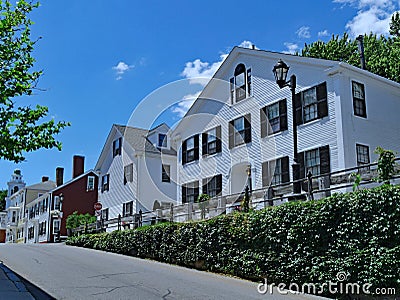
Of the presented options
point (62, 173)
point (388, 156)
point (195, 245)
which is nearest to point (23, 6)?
point (195, 245)

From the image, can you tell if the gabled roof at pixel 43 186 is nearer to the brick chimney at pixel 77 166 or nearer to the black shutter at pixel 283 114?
the brick chimney at pixel 77 166

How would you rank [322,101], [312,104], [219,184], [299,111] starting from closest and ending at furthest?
[322,101] → [312,104] → [299,111] → [219,184]

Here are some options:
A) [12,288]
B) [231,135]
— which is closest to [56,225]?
[231,135]

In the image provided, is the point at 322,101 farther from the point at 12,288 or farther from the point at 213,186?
the point at 12,288

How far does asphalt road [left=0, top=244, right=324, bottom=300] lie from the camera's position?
34.1 feet

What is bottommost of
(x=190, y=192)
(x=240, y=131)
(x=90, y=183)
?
(x=190, y=192)

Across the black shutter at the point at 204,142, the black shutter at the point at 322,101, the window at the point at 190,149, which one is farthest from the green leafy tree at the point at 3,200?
the black shutter at the point at 322,101

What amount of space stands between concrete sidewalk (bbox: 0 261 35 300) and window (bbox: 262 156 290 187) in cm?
1144

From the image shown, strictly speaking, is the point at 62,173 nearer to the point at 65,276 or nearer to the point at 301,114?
the point at 301,114

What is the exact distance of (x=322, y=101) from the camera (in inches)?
758

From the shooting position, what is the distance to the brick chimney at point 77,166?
4853cm

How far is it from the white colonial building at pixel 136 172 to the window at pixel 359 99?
16381 millimetres

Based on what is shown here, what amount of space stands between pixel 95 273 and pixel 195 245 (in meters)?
3.51

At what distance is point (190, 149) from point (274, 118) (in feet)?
23.7
